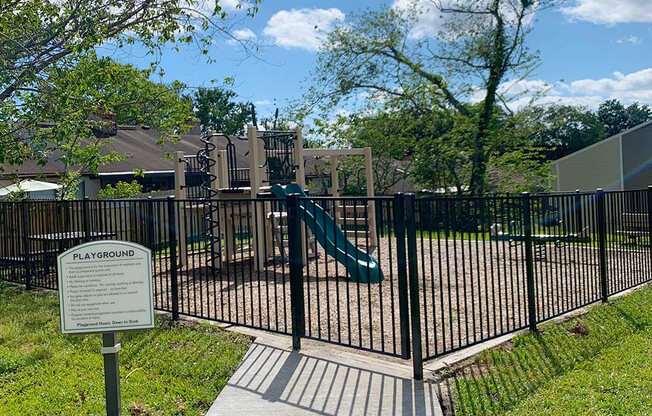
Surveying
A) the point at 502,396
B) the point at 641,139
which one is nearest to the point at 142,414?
the point at 502,396

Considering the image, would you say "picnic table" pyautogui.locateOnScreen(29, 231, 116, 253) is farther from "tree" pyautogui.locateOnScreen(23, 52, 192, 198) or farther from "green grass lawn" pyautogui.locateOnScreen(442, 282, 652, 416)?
"green grass lawn" pyautogui.locateOnScreen(442, 282, 652, 416)

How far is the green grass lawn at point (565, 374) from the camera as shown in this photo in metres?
4.16

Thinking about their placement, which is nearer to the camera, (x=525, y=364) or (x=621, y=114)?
(x=525, y=364)

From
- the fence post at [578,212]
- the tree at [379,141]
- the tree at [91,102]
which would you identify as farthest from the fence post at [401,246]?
the tree at [379,141]

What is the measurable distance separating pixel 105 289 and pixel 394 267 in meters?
7.06

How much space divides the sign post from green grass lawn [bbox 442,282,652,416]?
8.18 ft

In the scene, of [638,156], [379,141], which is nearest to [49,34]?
[379,141]

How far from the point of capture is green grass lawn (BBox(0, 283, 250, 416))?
4453mm

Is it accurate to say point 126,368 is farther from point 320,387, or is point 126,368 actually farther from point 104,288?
point 320,387

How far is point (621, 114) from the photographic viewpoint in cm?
6462

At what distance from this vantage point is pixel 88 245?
3.68 meters

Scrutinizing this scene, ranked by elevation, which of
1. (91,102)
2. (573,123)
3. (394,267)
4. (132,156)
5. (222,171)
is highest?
(573,123)

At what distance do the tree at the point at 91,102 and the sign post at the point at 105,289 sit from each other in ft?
19.4

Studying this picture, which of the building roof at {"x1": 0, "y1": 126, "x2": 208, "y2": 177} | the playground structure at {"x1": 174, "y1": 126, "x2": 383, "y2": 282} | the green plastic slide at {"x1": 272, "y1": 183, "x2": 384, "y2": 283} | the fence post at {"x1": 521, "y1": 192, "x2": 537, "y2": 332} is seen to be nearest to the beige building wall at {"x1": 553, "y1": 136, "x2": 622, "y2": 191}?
the playground structure at {"x1": 174, "y1": 126, "x2": 383, "y2": 282}
